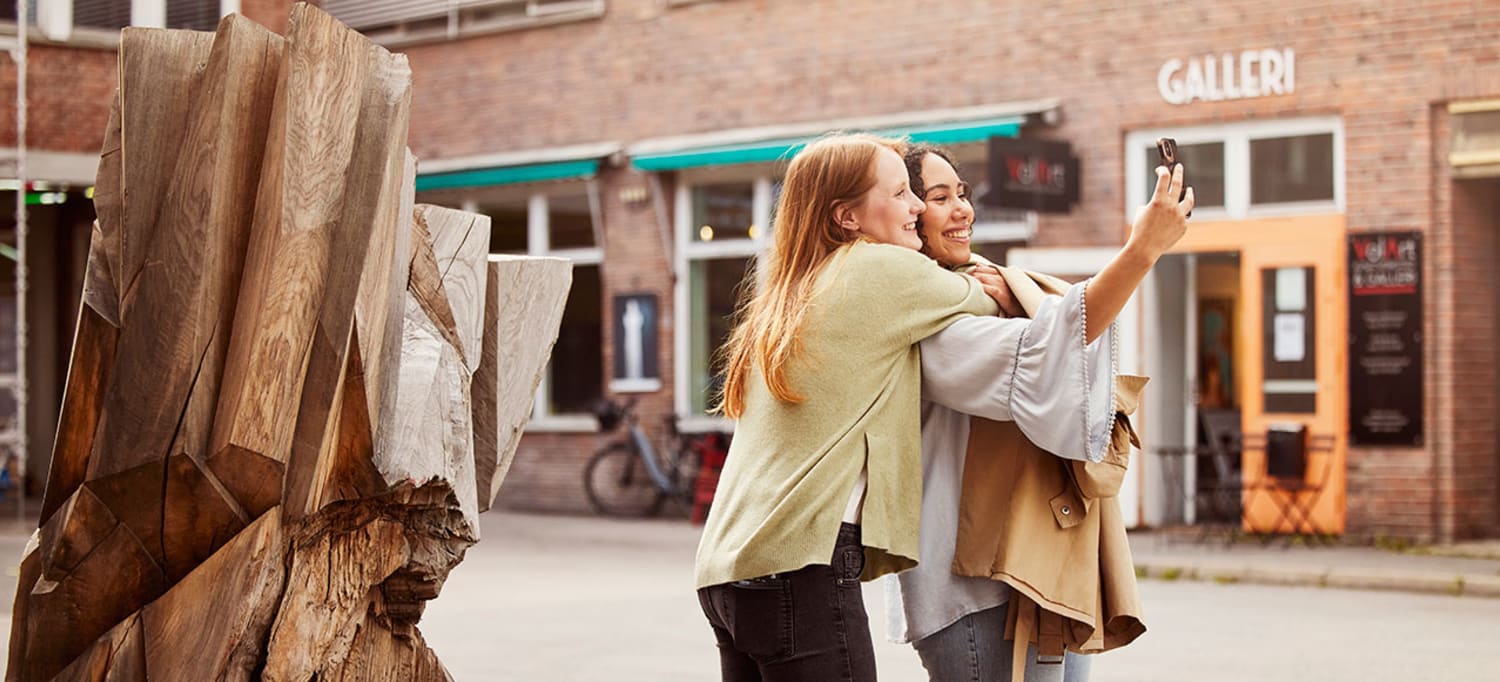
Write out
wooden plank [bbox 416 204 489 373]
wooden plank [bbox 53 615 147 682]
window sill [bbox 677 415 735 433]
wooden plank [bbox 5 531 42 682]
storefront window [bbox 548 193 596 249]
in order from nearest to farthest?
wooden plank [bbox 53 615 147 682]
wooden plank [bbox 5 531 42 682]
wooden plank [bbox 416 204 489 373]
window sill [bbox 677 415 735 433]
storefront window [bbox 548 193 596 249]

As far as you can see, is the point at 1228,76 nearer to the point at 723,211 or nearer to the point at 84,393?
the point at 723,211

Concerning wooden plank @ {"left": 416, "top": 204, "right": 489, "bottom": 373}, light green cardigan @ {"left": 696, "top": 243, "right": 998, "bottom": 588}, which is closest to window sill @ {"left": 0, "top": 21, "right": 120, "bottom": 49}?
wooden plank @ {"left": 416, "top": 204, "right": 489, "bottom": 373}

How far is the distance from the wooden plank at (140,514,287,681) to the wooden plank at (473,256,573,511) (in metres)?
0.81

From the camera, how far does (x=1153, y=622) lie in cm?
1062

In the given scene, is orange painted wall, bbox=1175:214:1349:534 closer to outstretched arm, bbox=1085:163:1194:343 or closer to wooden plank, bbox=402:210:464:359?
wooden plank, bbox=402:210:464:359

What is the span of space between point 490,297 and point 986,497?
1.35m

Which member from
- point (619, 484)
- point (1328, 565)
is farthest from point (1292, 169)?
point (619, 484)

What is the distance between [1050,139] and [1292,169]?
2108mm

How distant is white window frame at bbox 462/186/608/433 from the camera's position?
66.9ft

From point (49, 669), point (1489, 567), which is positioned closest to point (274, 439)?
point (49, 669)

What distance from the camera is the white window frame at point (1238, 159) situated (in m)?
15.4

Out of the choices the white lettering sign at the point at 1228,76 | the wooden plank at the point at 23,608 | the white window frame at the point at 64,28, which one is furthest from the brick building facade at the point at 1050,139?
the wooden plank at the point at 23,608

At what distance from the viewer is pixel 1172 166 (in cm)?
324

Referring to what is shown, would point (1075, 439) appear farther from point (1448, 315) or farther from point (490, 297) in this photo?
point (1448, 315)
